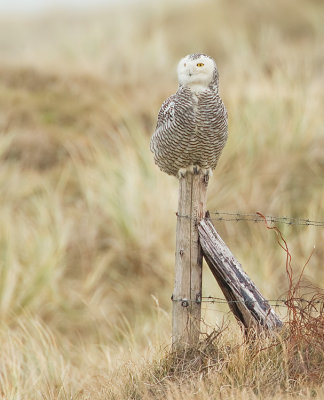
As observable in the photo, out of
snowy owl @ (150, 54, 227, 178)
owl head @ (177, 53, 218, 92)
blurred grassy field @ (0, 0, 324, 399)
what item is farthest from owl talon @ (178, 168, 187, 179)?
blurred grassy field @ (0, 0, 324, 399)

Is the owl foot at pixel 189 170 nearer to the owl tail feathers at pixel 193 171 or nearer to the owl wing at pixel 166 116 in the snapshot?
the owl tail feathers at pixel 193 171

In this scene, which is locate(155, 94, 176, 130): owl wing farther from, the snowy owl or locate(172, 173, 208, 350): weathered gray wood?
locate(172, 173, 208, 350): weathered gray wood

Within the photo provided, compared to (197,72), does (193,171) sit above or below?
below

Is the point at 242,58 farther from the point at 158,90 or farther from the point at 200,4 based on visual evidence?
the point at 200,4

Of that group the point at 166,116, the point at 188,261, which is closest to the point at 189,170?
the point at 166,116

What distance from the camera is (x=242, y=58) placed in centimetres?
1100

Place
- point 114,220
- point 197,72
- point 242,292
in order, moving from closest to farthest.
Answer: point 197,72, point 242,292, point 114,220

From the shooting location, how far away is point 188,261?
3.57 m

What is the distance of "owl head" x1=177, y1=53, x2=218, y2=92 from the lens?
3162 mm

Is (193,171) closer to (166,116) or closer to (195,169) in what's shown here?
(195,169)

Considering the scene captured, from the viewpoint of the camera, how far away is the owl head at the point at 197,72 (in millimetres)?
3162

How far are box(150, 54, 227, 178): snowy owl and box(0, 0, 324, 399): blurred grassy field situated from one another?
2.69ft

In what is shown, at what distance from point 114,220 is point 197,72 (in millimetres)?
3618

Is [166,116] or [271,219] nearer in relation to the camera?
[166,116]
